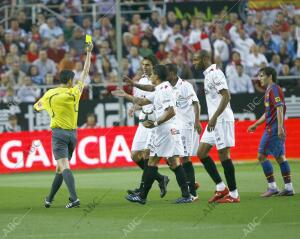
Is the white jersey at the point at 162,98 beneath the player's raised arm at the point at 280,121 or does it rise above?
above

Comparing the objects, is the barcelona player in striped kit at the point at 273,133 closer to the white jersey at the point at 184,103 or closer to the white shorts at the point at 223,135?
the white jersey at the point at 184,103

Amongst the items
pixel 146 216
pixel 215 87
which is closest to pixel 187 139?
pixel 215 87

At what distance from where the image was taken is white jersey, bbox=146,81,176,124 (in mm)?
15609

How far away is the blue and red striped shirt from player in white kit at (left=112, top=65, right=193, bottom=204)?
200 centimetres

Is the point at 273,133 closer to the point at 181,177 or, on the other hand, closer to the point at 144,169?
the point at 181,177

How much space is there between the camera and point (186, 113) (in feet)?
56.8

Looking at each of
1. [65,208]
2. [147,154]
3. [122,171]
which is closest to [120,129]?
[122,171]

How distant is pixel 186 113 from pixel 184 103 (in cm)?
18

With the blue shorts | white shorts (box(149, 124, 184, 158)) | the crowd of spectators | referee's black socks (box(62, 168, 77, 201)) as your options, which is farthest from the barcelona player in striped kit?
the crowd of spectators

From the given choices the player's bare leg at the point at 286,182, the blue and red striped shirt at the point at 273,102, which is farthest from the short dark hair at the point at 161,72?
the player's bare leg at the point at 286,182

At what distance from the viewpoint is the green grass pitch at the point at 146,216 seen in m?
12.2

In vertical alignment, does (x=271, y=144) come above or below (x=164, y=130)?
below

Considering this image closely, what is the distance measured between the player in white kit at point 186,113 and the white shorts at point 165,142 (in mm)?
916

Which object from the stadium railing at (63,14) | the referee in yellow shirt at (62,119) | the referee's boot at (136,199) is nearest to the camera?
the referee in yellow shirt at (62,119)
